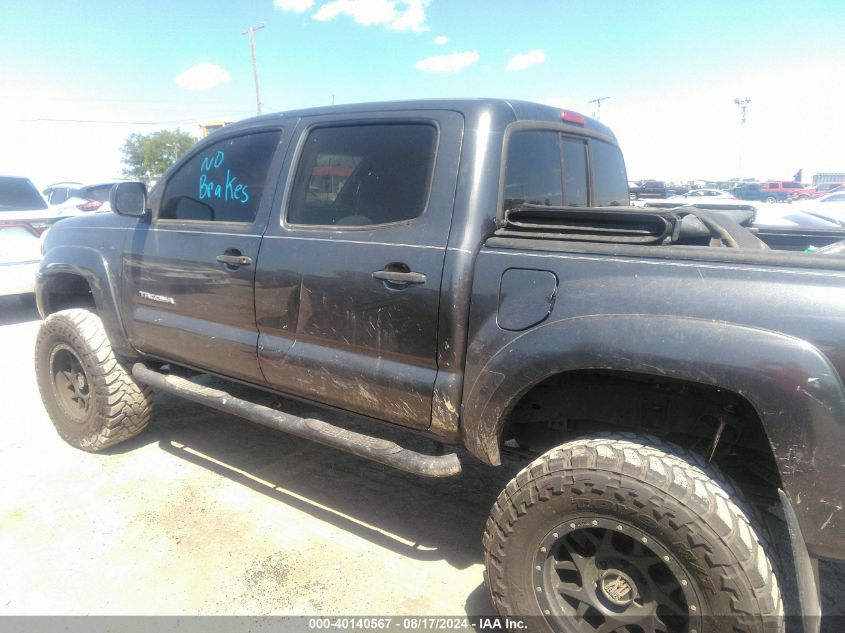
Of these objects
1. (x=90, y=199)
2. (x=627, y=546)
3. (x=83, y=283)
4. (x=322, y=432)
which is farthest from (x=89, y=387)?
(x=90, y=199)

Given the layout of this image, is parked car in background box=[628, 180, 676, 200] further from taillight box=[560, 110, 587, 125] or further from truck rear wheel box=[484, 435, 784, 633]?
truck rear wheel box=[484, 435, 784, 633]

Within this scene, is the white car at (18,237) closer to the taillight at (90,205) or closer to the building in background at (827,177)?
the taillight at (90,205)

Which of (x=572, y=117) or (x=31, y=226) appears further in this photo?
(x=31, y=226)

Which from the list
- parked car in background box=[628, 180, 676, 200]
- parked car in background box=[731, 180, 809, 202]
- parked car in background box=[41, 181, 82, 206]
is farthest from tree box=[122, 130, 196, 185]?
parked car in background box=[628, 180, 676, 200]

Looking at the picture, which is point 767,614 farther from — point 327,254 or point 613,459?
point 327,254

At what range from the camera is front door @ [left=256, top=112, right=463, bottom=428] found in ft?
7.42

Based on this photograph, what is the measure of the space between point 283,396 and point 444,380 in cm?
108

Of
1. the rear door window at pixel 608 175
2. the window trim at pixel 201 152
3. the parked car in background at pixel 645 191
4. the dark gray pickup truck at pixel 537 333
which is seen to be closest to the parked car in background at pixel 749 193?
the parked car in background at pixel 645 191

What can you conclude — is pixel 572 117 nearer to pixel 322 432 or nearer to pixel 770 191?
pixel 322 432

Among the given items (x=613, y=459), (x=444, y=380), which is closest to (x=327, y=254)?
(x=444, y=380)

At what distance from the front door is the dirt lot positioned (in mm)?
769

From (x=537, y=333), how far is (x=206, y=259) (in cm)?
183

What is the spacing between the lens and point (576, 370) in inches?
78.5

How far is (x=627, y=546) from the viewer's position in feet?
6.24
